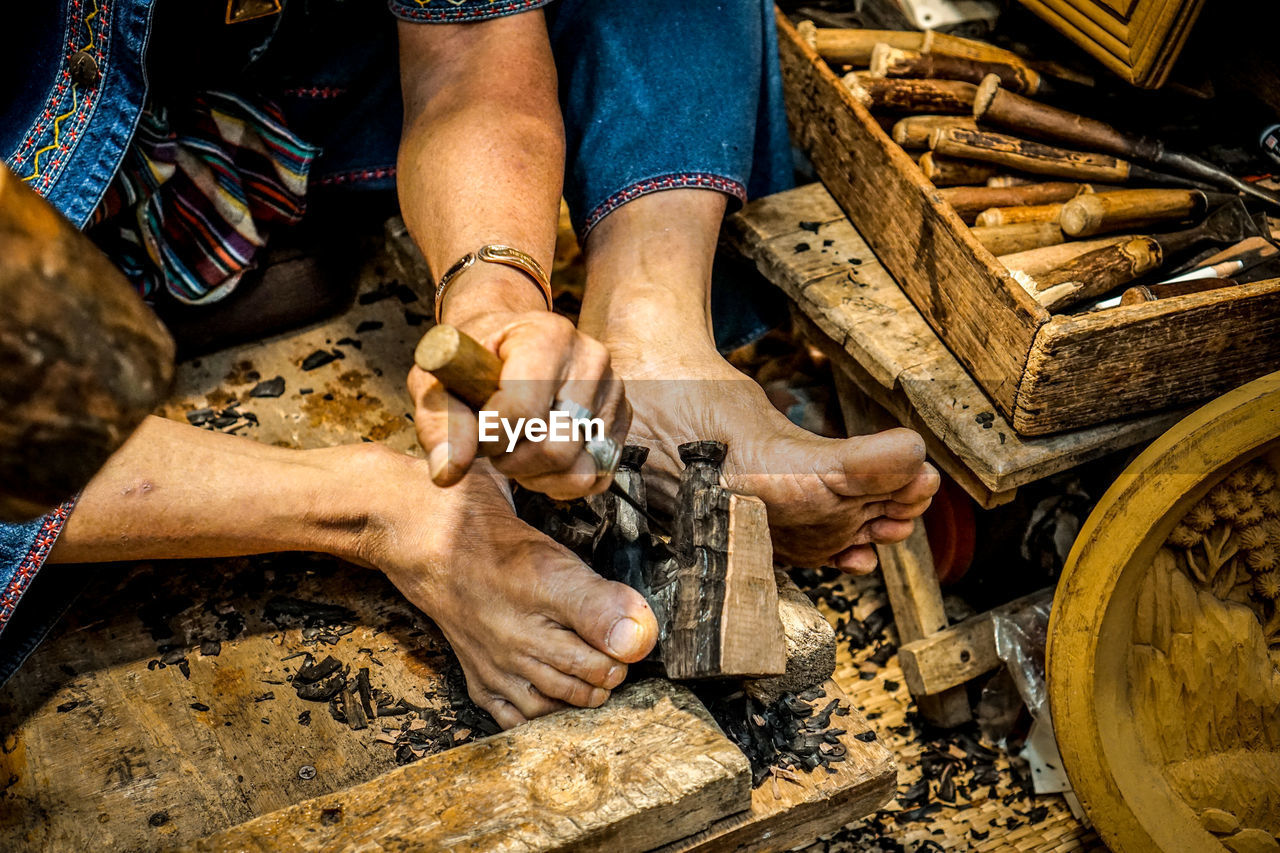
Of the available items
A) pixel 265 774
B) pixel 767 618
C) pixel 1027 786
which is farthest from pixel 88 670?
pixel 1027 786

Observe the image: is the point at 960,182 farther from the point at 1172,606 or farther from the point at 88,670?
the point at 88,670

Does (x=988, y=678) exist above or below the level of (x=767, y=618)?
below

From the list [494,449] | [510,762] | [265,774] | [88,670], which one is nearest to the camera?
[494,449]

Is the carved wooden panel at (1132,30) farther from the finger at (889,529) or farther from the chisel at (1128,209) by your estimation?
the finger at (889,529)

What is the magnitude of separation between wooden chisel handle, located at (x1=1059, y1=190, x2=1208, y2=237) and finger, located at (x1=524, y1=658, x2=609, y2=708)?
1.12m

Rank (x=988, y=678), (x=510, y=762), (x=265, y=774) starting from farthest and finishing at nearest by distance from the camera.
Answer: (x=988, y=678), (x=265, y=774), (x=510, y=762)

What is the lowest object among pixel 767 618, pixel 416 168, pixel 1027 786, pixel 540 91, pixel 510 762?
pixel 1027 786

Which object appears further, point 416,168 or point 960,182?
point 960,182

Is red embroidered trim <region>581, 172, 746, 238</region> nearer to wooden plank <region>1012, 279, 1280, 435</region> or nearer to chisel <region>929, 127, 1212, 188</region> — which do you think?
chisel <region>929, 127, 1212, 188</region>

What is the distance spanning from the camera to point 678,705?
3.97ft

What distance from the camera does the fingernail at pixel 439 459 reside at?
36.8 inches

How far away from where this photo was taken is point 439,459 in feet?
3.08

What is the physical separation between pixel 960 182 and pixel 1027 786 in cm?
111

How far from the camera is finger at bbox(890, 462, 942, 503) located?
1294 mm
